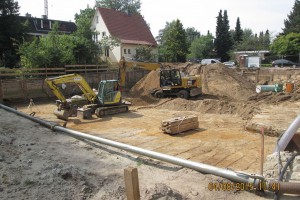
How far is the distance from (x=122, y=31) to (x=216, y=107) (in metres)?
27.8

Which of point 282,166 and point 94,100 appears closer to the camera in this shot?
point 282,166

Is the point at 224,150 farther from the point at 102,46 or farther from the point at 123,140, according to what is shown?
the point at 102,46

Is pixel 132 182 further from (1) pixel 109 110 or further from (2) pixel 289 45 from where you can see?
(2) pixel 289 45

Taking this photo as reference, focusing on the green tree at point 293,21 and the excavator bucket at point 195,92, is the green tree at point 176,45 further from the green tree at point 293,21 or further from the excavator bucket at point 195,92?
the excavator bucket at point 195,92

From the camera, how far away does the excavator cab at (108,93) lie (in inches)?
577

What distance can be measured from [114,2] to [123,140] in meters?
54.6

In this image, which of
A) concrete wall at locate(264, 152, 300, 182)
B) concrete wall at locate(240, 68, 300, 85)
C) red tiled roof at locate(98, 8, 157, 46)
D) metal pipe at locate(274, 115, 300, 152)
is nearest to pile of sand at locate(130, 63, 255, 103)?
concrete wall at locate(240, 68, 300, 85)

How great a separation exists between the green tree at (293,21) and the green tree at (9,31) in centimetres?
4632

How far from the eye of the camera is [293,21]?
189 ft

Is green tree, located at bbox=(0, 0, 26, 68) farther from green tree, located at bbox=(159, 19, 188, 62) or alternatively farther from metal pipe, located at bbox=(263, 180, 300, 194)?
metal pipe, located at bbox=(263, 180, 300, 194)

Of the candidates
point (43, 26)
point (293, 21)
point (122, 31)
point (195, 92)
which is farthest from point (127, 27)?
point (293, 21)

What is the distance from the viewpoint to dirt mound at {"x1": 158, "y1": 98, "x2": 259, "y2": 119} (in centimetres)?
1448

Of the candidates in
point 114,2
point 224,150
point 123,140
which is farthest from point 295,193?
point 114,2

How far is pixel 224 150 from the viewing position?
29.0 feet
